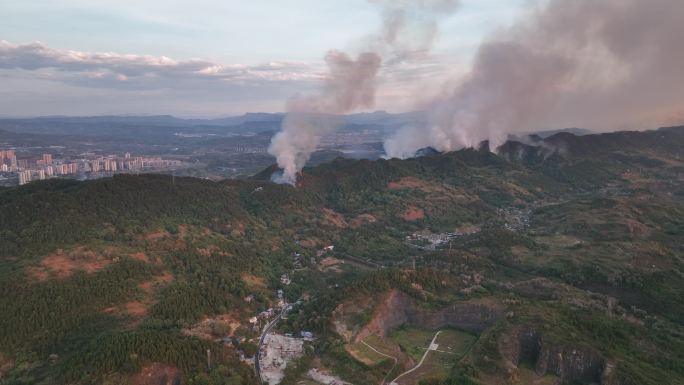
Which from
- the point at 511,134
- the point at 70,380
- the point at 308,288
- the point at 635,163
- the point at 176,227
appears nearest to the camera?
the point at 70,380

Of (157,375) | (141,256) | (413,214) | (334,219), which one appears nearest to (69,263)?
(141,256)

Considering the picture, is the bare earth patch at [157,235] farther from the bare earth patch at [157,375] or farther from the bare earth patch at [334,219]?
the bare earth patch at [334,219]

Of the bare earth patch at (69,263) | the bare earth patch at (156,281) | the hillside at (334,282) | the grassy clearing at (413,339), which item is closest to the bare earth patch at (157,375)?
the hillside at (334,282)

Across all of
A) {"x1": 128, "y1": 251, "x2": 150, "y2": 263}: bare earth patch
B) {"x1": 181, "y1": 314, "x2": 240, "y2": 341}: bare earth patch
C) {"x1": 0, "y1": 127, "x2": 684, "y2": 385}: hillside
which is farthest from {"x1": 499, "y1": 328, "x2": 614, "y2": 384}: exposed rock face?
{"x1": 128, "y1": 251, "x2": 150, "y2": 263}: bare earth patch

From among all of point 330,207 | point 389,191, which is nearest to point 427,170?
point 389,191

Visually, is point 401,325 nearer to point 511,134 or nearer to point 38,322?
point 38,322

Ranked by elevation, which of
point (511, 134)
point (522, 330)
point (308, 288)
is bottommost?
point (308, 288)
